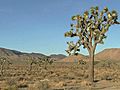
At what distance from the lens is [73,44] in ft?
91.5

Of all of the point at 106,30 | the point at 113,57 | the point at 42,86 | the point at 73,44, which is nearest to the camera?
the point at 42,86

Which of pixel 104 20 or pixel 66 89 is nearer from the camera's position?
pixel 66 89

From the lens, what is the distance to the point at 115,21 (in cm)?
2647

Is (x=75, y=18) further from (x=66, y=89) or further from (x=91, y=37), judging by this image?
(x=66, y=89)

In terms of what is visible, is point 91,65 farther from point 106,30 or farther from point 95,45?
point 106,30

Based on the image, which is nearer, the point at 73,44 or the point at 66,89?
the point at 66,89

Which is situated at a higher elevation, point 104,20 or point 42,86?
point 104,20

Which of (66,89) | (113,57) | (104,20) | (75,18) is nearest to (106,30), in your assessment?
(104,20)

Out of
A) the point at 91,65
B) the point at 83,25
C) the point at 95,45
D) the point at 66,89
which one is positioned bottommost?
the point at 66,89

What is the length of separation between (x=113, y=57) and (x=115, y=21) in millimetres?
172638

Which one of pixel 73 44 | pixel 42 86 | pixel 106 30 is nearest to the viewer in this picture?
pixel 42 86

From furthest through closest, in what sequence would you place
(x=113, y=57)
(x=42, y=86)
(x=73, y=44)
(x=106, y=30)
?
(x=113, y=57) < (x=73, y=44) < (x=106, y=30) < (x=42, y=86)

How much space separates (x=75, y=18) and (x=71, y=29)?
3.71 ft

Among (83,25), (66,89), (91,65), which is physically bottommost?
(66,89)
